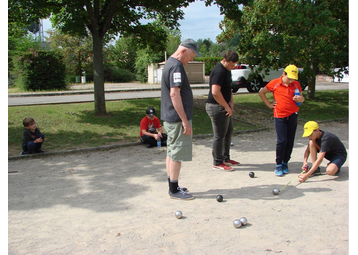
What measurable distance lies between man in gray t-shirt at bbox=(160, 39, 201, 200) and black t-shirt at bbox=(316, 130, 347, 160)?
241 cm

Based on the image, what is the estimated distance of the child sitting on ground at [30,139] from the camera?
24.0 ft

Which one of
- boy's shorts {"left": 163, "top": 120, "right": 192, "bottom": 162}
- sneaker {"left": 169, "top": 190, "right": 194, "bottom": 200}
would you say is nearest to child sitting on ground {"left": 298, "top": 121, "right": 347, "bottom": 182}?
sneaker {"left": 169, "top": 190, "right": 194, "bottom": 200}

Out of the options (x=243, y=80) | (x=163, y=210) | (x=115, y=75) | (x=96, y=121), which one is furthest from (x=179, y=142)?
(x=115, y=75)

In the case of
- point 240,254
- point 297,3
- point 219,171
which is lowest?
point 240,254

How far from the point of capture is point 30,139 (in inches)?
292

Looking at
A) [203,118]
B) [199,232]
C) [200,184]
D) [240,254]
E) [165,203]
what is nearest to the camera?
[240,254]

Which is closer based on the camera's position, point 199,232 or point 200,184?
point 199,232

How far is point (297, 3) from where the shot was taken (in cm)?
1176

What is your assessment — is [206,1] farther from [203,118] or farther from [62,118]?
[62,118]

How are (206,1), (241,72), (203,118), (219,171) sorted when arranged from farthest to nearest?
1. (241,72)
2. (203,118)
3. (206,1)
4. (219,171)

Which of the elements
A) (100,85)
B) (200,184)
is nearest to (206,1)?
(100,85)

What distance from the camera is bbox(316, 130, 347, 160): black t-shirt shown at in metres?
5.49

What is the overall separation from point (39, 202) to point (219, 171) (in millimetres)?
3149

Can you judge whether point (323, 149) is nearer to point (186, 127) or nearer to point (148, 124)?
point (186, 127)
